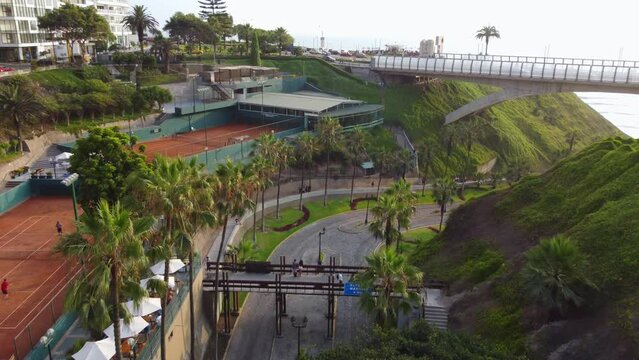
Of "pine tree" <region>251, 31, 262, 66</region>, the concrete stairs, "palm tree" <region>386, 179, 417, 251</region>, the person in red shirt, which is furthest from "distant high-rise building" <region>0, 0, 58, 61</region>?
the concrete stairs

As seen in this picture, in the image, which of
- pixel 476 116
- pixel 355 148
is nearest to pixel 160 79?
pixel 355 148

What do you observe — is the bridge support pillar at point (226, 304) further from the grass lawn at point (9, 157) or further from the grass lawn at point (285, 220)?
the grass lawn at point (9, 157)

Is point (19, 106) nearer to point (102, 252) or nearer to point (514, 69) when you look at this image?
point (102, 252)

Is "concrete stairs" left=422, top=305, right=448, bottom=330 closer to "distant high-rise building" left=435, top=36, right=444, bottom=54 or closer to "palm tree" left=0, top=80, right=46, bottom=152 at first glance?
"palm tree" left=0, top=80, right=46, bottom=152

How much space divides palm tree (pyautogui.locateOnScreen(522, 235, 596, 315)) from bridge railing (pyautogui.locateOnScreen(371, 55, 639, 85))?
5030cm

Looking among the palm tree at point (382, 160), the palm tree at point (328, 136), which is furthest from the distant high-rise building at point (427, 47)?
the palm tree at point (328, 136)

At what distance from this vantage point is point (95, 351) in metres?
22.0

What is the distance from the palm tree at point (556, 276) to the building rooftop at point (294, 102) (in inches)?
1959

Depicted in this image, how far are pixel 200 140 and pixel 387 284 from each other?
4611cm

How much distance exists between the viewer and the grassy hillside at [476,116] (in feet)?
280

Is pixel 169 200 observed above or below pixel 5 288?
above

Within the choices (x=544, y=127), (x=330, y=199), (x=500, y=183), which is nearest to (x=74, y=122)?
(x=330, y=199)

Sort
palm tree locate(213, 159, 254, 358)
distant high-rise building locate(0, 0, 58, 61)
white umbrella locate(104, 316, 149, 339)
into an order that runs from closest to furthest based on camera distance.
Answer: white umbrella locate(104, 316, 149, 339), palm tree locate(213, 159, 254, 358), distant high-rise building locate(0, 0, 58, 61)

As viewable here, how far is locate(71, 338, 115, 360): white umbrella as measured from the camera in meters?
21.8
